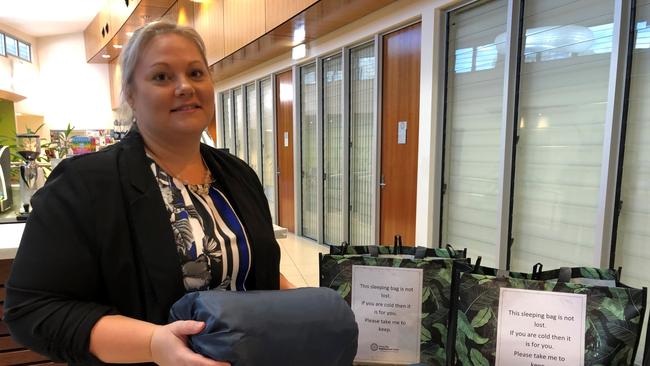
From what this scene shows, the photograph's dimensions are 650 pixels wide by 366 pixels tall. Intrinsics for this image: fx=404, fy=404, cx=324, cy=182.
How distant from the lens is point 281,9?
3908 mm

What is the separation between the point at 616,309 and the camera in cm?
91

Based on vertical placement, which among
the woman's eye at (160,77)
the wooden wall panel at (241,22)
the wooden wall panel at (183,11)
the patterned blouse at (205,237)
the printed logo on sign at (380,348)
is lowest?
the printed logo on sign at (380,348)

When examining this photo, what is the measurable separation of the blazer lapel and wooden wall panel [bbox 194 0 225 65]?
5.01 m

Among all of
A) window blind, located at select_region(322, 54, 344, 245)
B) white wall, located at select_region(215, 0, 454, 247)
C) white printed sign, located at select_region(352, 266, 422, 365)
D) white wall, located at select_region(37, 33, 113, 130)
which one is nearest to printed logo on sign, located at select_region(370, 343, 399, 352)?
white printed sign, located at select_region(352, 266, 422, 365)

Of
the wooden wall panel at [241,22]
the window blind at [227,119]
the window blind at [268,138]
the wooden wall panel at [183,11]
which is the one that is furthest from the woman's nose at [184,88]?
the window blind at [227,119]

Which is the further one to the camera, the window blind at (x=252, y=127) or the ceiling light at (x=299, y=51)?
the window blind at (x=252, y=127)

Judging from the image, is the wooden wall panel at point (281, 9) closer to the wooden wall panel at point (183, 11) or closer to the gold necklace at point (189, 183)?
the wooden wall panel at point (183, 11)

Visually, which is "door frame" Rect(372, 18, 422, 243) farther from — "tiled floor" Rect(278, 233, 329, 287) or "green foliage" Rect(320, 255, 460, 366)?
"green foliage" Rect(320, 255, 460, 366)

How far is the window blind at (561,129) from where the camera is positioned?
8.00ft

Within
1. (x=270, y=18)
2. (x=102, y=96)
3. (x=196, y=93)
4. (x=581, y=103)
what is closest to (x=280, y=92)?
(x=270, y=18)

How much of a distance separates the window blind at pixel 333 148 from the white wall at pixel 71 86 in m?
8.04

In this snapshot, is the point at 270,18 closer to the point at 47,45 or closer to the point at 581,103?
the point at 581,103

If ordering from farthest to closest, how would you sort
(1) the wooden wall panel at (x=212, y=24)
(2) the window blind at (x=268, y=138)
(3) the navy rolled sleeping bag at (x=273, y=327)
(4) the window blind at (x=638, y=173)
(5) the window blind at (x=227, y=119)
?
(5) the window blind at (x=227, y=119) < (2) the window blind at (x=268, y=138) < (1) the wooden wall panel at (x=212, y=24) < (4) the window blind at (x=638, y=173) < (3) the navy rolled sleeping bag at (x=273, y=327)

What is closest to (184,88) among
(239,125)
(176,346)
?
(176,346)
